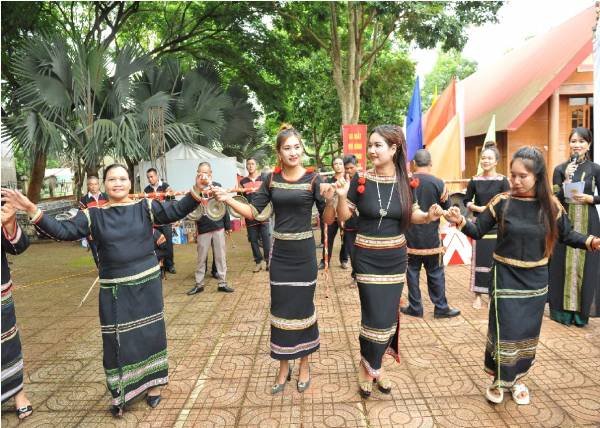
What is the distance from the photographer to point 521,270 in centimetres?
290

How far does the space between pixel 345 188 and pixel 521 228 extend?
1.26 m

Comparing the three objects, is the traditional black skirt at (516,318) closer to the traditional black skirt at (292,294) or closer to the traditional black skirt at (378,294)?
the traditional black skirt at (378,294)

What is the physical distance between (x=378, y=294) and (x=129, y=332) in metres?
1.79

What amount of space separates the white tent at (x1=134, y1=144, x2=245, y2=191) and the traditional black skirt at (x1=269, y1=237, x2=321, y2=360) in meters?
8.82

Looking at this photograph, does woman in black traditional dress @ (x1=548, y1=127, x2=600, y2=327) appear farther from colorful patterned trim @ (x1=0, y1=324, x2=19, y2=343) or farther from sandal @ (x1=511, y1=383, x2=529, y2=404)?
colorful patterned trim @ (x1=0, y1=324, x2=19, y2=343)

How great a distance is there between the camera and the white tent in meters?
11.6

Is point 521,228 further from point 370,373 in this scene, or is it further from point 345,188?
point 370,373

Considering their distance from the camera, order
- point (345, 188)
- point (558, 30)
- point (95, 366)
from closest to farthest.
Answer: point (345, 188) → point (95, 366) → point (558, 30)

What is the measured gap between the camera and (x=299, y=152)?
3.16 m

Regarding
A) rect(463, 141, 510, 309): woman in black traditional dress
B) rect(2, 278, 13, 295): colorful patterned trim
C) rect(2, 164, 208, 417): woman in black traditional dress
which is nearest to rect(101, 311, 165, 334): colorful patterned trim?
rect(2, 164, 208, 417): woman in black traditional dress

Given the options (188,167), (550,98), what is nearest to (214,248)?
(188,167)

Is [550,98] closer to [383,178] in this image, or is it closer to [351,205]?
[383,178]

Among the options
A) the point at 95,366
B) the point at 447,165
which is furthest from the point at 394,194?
the point at 447,165

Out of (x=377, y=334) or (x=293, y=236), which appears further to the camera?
(x=293, y=236)
